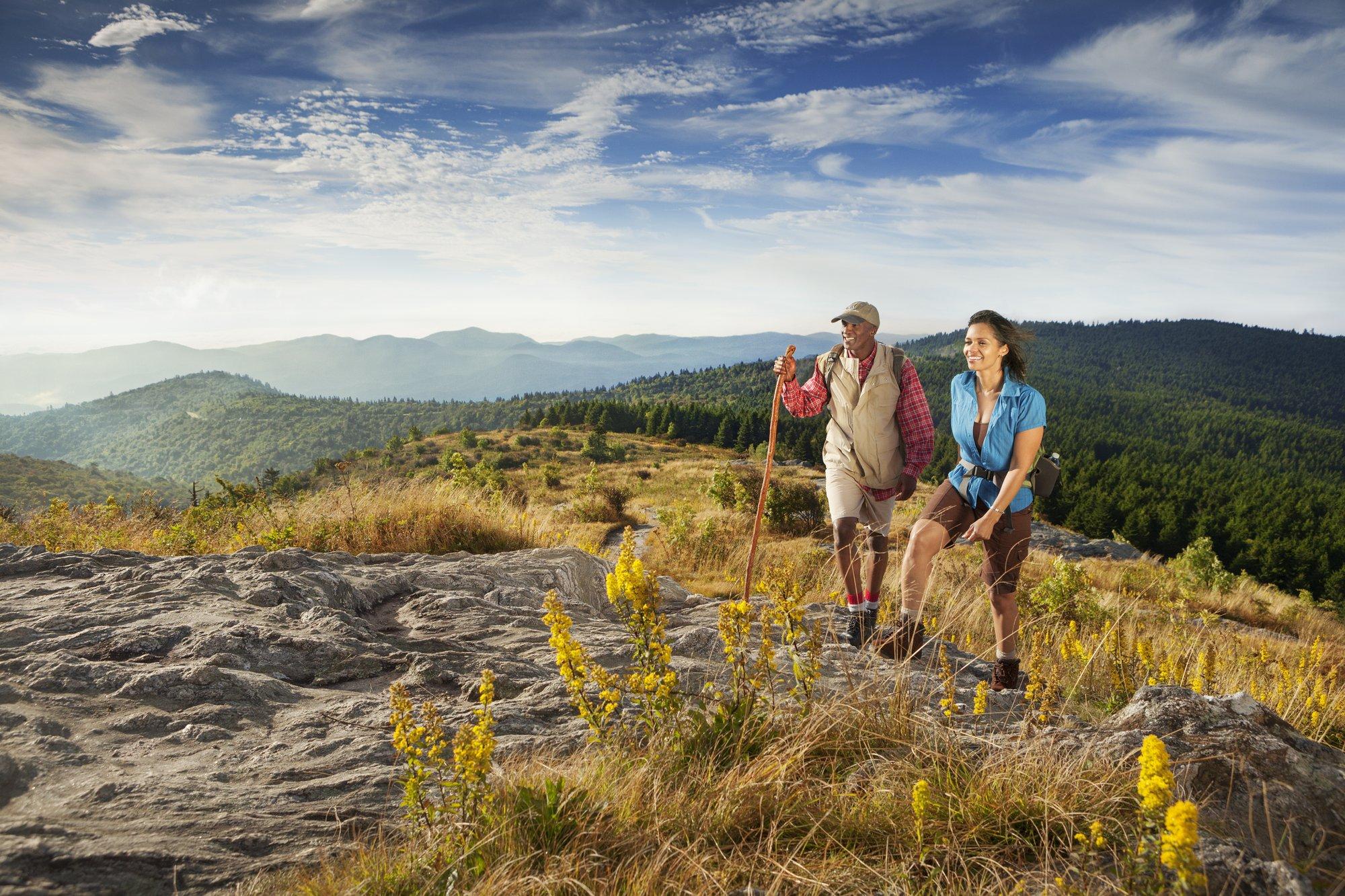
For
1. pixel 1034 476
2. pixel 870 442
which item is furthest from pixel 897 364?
pixel 1034 476

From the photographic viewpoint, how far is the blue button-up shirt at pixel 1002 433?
4.00 m

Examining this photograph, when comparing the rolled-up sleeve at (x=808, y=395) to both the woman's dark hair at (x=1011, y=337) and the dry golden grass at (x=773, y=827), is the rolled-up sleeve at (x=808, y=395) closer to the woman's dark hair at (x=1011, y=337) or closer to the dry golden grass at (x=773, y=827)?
the woman's dark hair at (x=1011, y=337)

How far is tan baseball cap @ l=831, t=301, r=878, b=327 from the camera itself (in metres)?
4.71

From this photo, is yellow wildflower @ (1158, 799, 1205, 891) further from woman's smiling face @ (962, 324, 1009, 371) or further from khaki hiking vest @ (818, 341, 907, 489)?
khaki hiking vest @ (818, 341, 907, 489)

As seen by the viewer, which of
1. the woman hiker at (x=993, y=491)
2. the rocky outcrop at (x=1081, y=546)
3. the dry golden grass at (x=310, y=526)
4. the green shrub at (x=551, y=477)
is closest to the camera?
the woman hiker at (x=993, y=491)

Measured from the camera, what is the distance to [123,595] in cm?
405

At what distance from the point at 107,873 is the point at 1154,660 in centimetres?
550

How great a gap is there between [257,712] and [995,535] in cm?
409

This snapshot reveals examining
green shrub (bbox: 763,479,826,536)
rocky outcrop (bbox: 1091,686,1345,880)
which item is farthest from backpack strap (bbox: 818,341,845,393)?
green shrub (bbox: 763,479,826,536)

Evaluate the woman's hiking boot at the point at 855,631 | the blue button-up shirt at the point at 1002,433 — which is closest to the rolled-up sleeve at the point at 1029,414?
the blue button-up shirt at the point at 1002,433

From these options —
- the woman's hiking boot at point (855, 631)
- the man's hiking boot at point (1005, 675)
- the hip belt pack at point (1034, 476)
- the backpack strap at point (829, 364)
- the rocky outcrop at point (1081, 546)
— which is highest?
the backpack strap at point (829, 364)

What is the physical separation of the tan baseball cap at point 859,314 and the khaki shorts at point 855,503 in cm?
110

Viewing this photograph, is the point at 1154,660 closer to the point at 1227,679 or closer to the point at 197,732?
Answer: the point at 1227,679

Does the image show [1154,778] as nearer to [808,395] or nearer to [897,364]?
[897,364]
